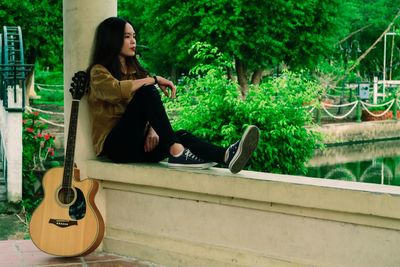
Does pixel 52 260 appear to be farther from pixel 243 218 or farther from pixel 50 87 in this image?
pixel 50 87

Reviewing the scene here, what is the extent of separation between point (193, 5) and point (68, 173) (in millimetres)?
15462

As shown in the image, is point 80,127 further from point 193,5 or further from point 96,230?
point 193,5

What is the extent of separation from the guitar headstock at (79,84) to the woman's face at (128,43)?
0.24 m

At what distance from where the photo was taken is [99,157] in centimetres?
474

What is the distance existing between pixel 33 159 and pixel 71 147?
557 centimetres

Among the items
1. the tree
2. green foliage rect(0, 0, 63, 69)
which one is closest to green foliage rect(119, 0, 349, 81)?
the tree

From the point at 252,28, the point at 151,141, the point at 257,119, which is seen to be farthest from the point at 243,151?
the point at 252,28

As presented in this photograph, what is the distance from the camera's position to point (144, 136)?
176 inches

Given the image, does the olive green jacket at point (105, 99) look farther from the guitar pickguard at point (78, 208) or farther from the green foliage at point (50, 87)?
the green foliage at point (50, 87)

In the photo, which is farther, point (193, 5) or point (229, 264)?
point (193, 5)

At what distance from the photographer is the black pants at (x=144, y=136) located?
168 inches

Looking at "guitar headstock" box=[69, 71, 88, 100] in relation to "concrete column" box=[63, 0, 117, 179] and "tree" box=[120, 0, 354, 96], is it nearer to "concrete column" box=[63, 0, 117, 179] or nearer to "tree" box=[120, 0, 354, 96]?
"concrete column" box=[63, 0, 117, 179]

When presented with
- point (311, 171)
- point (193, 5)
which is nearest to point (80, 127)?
A: point (311, 171)

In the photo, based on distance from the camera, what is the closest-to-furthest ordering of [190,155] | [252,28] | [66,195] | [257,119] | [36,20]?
1. [190,155]
2. [66,195]
3. [257,119]
4. [36,20]
5. [252,28]
